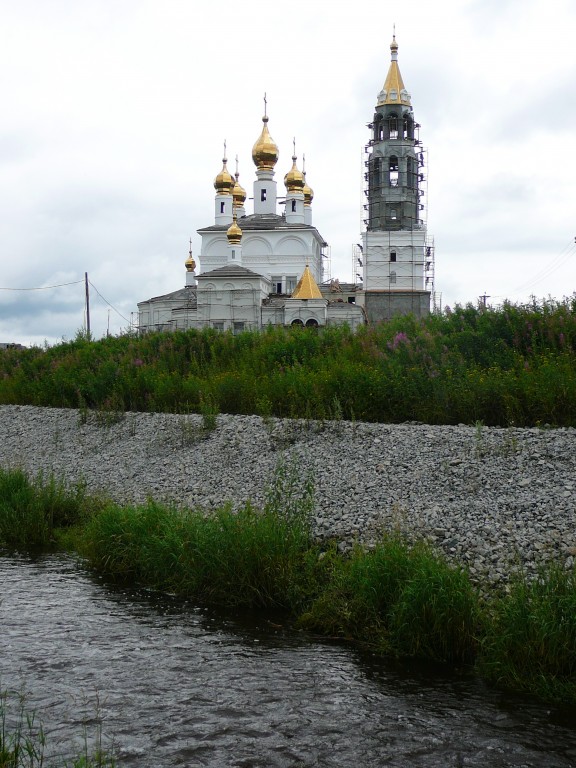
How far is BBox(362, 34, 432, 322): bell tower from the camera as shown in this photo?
50375 mm

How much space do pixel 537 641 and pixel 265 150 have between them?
166 feet

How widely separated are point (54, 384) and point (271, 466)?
10277 mm

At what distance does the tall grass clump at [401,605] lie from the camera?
22.6 ft

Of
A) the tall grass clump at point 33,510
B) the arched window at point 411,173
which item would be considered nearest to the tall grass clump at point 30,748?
the tall grass clump at point 33,510

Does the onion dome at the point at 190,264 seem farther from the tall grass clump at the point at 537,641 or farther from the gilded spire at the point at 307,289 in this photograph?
the tall grass clump at the point at 537,641

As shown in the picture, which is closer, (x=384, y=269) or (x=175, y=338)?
(x=175, y=338)

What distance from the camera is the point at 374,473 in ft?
34.8

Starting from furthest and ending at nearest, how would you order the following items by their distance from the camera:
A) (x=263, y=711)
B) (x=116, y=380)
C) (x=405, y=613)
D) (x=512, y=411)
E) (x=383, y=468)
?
(x=116, y=380) < (x=512, y=411) < (x=383, y=468) < (x=405, y=613) < (x=263, y=711)

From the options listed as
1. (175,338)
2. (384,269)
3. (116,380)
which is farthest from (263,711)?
(384,269)

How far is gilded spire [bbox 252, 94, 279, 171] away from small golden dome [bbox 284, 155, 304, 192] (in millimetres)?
2245

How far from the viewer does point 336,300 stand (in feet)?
172

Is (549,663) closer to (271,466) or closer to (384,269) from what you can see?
(271,466)

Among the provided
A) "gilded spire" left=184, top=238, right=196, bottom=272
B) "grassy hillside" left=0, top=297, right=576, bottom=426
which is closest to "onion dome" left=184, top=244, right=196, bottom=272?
"gilded spire" left=184, top=238, right=196, bottom=272

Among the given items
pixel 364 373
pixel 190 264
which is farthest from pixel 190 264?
pixel 364 373
